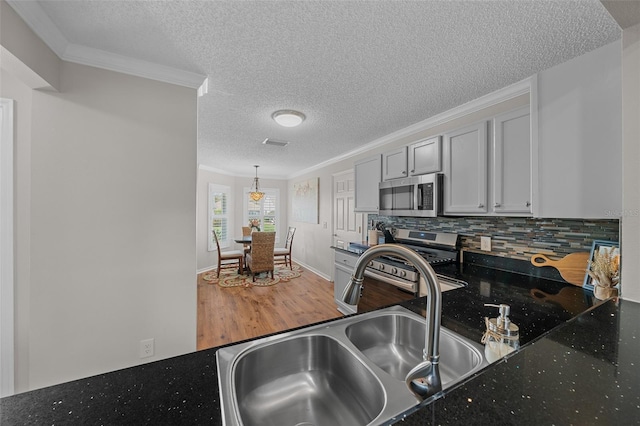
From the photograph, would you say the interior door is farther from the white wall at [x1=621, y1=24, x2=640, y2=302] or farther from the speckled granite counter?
the speckled granite counter

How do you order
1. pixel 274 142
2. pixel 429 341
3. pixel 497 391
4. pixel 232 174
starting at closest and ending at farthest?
pixel 497 391, pixel 429 341, pixel 274 142, pixel 232 174

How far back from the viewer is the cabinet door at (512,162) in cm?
172

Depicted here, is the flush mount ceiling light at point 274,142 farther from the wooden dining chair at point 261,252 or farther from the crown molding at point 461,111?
the wooden dining chair at point 261,252

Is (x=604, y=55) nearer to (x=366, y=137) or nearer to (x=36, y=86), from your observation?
(x=366, y=137)

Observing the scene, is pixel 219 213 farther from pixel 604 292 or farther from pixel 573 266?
pixel 604 292

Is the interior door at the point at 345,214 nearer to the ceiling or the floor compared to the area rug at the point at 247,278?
nearer to the ceiling

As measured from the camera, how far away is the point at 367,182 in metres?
3.22

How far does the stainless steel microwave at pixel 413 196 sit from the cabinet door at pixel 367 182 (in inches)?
7.3

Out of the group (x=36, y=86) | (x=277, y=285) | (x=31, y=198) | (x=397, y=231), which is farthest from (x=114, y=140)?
(x=277, y=285)

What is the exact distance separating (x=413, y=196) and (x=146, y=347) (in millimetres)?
2519

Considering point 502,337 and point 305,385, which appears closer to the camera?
point 502,337

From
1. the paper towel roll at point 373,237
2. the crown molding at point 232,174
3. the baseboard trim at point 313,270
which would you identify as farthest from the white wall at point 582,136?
the crown molding at point 232,174

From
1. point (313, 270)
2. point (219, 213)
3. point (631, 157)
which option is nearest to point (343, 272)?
point (313, 270)

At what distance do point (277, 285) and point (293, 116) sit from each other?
122 inches
